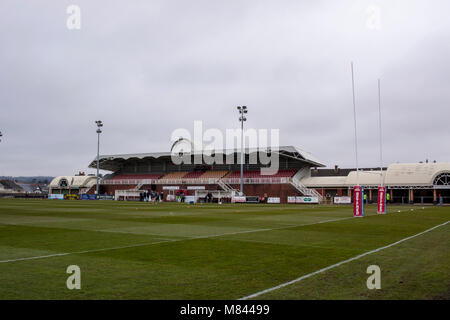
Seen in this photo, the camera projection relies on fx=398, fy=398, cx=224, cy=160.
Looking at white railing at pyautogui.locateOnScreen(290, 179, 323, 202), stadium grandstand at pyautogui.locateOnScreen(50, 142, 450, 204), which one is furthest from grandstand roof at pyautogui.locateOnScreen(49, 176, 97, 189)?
white railing at pyautogui.locateOnScreen(290, 179, 323, 202)

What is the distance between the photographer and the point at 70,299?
19.7 ft

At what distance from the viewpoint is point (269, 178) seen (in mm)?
69812

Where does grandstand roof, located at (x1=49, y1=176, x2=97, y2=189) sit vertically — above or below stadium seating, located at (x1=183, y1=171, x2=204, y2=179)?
below

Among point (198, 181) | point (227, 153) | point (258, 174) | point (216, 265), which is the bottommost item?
point (216, 265)

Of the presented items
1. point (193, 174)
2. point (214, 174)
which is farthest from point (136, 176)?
point (214, 174)

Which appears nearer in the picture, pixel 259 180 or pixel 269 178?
pixel 269 178

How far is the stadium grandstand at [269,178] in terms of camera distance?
63781 mm

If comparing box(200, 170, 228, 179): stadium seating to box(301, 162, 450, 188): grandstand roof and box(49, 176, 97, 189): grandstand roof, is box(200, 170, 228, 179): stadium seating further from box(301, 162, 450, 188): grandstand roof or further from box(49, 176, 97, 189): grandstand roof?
box(49, 176, 97, 189): grandstand roof

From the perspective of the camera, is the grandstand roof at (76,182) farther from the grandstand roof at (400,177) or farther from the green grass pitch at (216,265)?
the green grass pitch at (216,265)

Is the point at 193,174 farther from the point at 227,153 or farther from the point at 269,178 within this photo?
the point at 269,178

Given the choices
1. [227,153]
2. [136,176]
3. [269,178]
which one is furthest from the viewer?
[136,176]

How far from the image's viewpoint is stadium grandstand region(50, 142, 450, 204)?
63781mm

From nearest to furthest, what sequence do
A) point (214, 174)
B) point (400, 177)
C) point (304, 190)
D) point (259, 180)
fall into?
point (400, 177) < point (304, 190) < point (259, 180) < point (214, 174)
